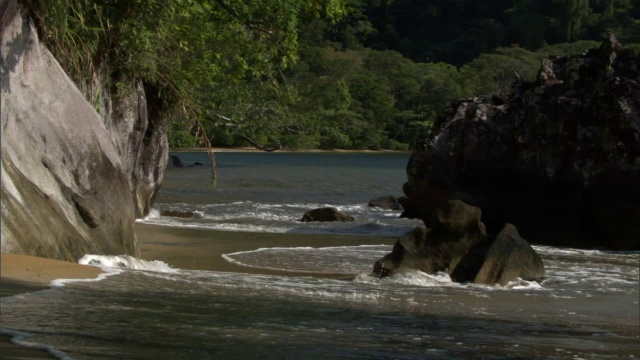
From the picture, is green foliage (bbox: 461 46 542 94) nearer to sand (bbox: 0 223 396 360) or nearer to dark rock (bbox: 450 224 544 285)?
sand (bbox: 0 223 396 360)

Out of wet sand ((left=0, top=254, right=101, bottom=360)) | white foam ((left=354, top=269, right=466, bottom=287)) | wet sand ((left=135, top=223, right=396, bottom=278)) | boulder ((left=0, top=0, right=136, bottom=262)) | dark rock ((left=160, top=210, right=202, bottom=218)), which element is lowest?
dark rock ((left=160, top=210, right=202, bottom=218))

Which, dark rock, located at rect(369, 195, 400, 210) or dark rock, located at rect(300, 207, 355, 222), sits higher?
dark rock, located at rect(300, 207, 355, 222)

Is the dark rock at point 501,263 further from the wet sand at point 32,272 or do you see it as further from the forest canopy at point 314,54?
the wet sand at point 32,272

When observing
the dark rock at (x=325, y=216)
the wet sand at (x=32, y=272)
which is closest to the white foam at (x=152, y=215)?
the dark rock at (x=325, y=216)

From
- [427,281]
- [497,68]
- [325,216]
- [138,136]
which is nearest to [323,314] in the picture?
[427,281]

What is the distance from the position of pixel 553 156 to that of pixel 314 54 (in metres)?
79.4

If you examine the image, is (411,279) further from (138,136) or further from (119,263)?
(138,136)

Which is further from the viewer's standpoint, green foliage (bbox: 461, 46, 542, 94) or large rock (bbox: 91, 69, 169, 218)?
green foliage (bbox: 461, 46, 542, 94)

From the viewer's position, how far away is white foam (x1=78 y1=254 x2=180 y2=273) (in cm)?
1049

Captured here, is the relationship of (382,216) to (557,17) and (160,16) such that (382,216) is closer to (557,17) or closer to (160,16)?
(160,16)

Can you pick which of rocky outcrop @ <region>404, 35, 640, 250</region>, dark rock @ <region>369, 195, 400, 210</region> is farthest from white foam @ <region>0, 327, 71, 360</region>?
dark rock @ <region>369, 195, 400, 210</region>

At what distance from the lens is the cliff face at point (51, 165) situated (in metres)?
9.85

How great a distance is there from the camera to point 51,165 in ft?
36.3

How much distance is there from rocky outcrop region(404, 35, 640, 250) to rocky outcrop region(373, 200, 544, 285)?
16.0 feet
